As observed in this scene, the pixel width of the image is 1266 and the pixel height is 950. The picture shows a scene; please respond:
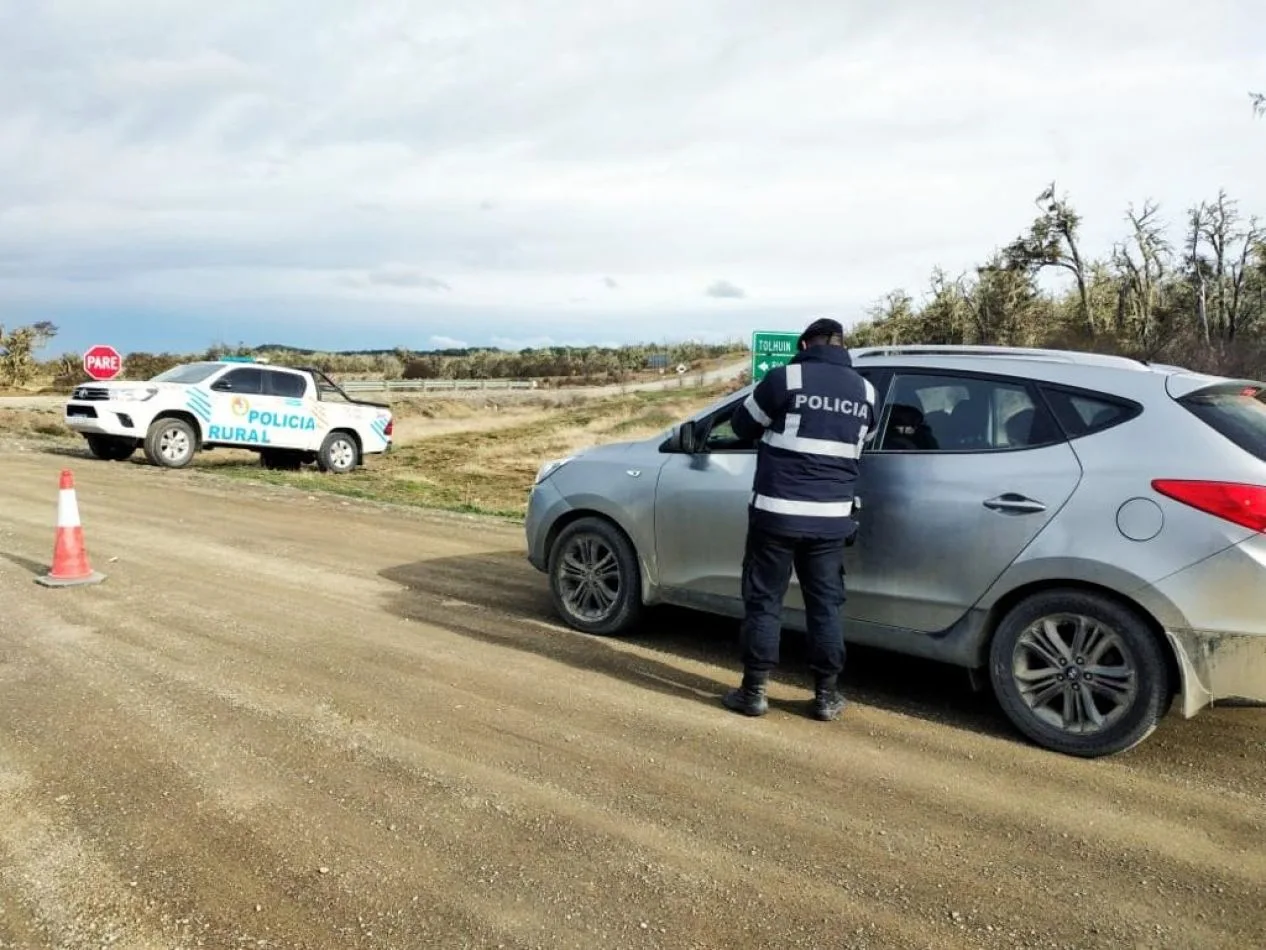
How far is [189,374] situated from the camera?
16125 millimetres

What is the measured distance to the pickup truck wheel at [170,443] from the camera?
15.5m

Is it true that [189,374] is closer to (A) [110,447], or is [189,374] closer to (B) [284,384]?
(B) [284,384]

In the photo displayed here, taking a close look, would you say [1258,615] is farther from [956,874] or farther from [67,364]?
[67,364]

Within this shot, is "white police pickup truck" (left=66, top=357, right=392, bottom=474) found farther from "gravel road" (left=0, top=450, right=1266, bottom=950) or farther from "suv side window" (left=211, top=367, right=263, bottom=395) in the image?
"gravel road" (left=0, top=450, right=1266, bottom=950)

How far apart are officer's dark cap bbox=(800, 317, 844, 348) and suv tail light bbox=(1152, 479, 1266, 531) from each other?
1575mm

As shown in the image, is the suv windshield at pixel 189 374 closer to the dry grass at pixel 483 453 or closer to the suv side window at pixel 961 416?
the dry grass at pixel 483 453

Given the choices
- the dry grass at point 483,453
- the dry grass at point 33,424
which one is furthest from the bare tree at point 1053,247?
the dry grass at point 33,424

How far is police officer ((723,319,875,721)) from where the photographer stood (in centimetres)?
438

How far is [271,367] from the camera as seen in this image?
16.6 metres

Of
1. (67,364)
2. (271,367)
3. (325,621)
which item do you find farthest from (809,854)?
(67,364)

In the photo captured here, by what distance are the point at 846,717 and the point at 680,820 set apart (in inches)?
54.8

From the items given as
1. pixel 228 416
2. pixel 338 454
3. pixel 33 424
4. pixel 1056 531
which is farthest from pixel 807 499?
pixel 33 424

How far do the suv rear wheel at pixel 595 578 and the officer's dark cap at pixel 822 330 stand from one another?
1811 mm

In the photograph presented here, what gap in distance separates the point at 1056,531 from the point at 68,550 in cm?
669
